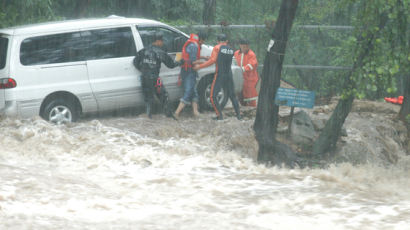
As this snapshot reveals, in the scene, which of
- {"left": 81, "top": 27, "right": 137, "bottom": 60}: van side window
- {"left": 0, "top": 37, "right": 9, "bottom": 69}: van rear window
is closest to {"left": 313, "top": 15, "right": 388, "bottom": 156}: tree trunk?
{"left": 81, "top": 27, "right": 137, "bottom": 60}: van side window

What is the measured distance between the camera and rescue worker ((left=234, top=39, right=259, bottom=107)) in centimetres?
1328

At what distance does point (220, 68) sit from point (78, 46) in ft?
8.63

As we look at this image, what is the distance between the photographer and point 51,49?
36.1 feet

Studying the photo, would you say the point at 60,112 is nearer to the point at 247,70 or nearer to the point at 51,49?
the point at 51,49

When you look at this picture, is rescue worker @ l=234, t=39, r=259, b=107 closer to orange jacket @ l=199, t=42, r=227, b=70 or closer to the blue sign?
orange jacket @ l=199, t=42, r=227, b=70

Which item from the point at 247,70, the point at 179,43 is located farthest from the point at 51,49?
the point at 247,70

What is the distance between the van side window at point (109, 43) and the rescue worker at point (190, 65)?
968 millimetres

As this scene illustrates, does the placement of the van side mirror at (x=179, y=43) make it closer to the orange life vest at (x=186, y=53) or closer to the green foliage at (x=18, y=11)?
the orange life vest at (x=186, y=53)

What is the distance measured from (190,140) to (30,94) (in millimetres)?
2853

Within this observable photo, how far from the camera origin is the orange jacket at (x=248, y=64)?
13.2 metres

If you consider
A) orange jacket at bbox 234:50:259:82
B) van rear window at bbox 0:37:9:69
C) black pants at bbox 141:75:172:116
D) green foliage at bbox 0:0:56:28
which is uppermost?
green foliage at bbox 0:0:56:28

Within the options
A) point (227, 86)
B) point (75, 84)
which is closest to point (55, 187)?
point (75, 84)

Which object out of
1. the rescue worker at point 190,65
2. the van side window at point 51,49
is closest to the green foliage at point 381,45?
the rescue worker at point 190,65

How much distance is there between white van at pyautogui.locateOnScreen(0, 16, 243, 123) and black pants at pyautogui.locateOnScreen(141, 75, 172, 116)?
208mm
